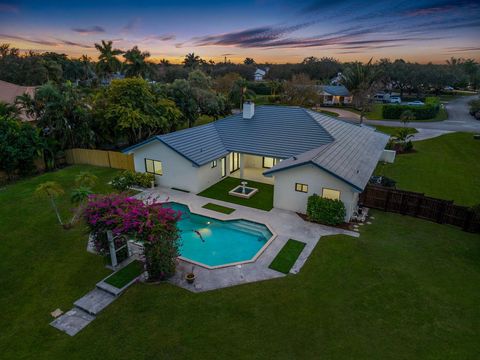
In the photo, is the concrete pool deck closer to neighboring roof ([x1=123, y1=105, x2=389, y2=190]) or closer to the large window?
neighboring roof ([x1=123, y1=105, x2=389, y2=190])

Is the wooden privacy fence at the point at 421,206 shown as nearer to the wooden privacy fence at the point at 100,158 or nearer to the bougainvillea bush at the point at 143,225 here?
the bougainvillea bush at the point at 143,225

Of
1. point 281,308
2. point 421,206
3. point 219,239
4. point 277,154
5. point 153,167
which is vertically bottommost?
point 219,239

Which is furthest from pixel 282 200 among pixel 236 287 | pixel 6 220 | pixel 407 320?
pixel 6 220

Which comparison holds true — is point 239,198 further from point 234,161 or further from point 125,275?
point 125,275

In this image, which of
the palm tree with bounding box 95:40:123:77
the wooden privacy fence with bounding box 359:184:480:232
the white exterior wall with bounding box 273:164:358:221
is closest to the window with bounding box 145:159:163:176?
the white exterior wall with bounding box 273:164:358:221

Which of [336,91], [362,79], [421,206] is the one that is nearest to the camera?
[421,206]

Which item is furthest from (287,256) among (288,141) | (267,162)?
(267,162)

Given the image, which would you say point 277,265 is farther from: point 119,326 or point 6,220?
point 6,220
